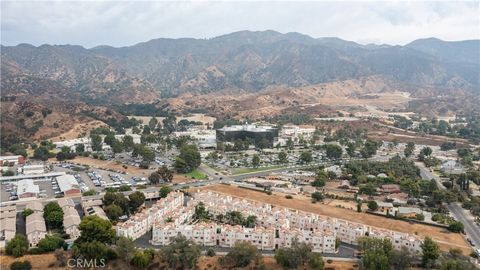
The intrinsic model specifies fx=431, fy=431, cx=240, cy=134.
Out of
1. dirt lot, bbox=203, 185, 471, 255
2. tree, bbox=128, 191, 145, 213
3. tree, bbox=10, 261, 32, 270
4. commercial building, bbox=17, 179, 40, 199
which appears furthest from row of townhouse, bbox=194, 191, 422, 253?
commercial building, bbox=17, 179, 40, 199

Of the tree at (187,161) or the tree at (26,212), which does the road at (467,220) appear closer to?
the tree at (187,161)

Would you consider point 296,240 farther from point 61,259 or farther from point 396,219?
point 61,259

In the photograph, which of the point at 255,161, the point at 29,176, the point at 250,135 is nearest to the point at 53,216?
the point at 29,176

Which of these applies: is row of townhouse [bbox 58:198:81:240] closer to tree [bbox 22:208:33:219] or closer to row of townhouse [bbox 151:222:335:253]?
tree [bbox 22:208:33:219]

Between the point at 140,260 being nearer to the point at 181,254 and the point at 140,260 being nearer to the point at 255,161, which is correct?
the point at 181,254

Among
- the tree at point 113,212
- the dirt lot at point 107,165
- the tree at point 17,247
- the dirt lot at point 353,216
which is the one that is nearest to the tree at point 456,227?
the dirt lot at point 353,216

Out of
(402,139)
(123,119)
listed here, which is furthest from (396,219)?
(123,119)

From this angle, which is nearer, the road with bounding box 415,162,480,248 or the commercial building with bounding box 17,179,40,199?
the road with bounding box 415,162,480,248
